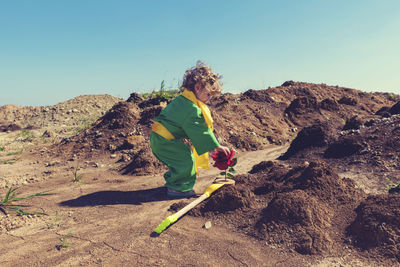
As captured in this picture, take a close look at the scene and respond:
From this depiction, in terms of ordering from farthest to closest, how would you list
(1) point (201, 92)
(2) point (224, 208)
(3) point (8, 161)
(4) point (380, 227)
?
(3) point (8, 161), (1) point (201, 92), (2) point (224, 208), (4) point (380, 227)

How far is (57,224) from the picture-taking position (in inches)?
130

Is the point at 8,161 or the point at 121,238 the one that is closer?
the point at 121,238

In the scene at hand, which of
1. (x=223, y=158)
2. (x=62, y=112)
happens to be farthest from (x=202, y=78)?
(x=62, y=112)

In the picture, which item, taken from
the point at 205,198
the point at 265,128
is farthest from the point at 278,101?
the point at 205,198

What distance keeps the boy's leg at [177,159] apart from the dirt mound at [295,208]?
21.9 inches

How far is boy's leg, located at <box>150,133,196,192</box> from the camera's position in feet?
12.9

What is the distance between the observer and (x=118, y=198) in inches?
162

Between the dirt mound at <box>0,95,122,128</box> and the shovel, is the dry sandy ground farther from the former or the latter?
the dirt mound at <box>0,95,122,128</box>

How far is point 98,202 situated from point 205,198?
1.54 m

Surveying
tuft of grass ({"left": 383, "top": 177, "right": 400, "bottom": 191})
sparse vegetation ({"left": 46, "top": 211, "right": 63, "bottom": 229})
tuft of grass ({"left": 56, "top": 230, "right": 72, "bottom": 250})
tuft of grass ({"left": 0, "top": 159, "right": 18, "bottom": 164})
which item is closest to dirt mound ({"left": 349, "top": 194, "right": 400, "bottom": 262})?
tuft of grass ({"left": 383, "top": 177, "right": 400, "bottom": 191})

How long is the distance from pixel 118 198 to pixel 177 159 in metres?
1.05

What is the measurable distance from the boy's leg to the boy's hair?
2.66ft

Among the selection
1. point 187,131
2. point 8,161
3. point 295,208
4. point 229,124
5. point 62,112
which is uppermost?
point 62,112

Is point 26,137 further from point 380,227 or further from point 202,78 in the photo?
point 380,227
